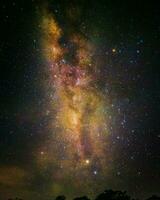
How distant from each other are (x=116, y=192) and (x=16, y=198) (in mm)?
26623

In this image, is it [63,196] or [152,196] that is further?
[63,196]

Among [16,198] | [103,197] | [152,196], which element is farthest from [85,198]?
[16,198]

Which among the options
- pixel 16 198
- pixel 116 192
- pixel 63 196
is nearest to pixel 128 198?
pixel 116 192

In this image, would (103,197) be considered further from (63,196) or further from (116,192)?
(63,196)

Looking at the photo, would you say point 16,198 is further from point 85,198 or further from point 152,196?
point 152,196

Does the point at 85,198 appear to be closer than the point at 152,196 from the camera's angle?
No

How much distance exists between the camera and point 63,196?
57219 mm

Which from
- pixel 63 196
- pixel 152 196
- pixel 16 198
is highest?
pixel 16 198

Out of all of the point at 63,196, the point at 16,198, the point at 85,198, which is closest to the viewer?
the point at 85,198

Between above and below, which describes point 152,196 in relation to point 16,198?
below

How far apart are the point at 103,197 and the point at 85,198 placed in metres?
3.52

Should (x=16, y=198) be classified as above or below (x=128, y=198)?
above

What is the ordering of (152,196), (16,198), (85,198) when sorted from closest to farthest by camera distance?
1. (152,196)
2. (85,198)
3. (16,198)

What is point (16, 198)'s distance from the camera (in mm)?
70000
